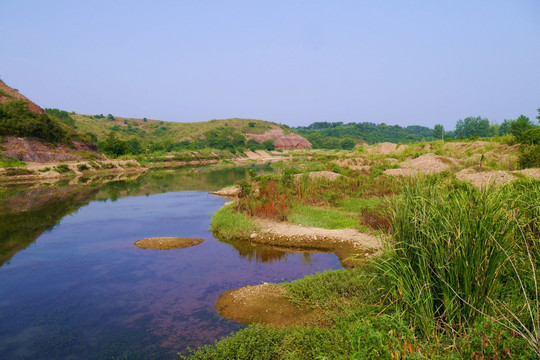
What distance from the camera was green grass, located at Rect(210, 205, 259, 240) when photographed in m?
15.4

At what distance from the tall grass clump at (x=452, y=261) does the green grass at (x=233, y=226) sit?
9.94 meters

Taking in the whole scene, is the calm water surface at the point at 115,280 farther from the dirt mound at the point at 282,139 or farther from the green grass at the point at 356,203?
the dirt mound at the point at 282,139

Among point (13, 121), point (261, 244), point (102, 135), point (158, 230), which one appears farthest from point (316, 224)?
point (102, 135)

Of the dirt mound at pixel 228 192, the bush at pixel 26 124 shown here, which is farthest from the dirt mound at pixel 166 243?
the bush at pixel 26 124

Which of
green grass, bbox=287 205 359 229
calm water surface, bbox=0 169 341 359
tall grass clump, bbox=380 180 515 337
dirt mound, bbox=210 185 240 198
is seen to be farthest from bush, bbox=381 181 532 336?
dirt mound, bbox=210 185 240 198

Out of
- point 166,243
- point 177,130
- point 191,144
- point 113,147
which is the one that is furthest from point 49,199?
point 177,130

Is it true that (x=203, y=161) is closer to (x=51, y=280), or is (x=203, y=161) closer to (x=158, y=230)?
(x=158, y=230)

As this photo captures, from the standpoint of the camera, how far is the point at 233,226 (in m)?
15.9

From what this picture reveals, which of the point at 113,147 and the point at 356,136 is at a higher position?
the point at 356,136

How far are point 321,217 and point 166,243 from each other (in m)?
7.14

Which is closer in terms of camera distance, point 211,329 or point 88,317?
point 211,329

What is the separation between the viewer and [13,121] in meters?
42.1

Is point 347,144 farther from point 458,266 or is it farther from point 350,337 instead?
point 350,337

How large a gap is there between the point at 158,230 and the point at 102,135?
3216 inches
